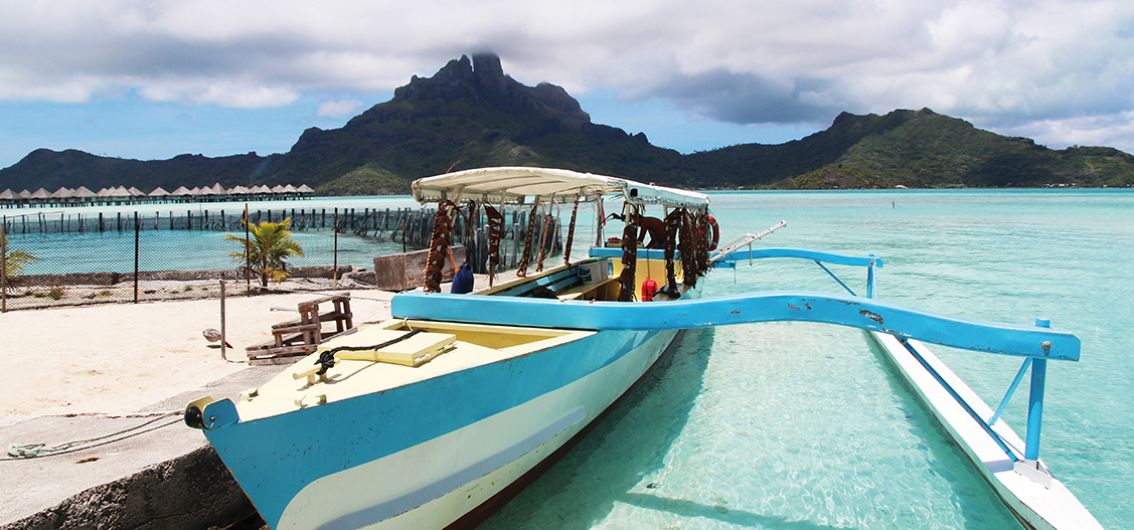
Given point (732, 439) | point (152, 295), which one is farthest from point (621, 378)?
point (152, 295)

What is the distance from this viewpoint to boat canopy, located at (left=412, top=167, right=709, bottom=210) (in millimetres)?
5926

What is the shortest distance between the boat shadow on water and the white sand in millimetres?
3719

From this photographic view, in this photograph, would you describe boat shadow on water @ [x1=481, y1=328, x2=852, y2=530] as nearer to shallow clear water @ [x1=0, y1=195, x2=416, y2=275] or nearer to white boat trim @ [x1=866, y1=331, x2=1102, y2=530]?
white boat trim @ [x1=866, y1=331, x2=1102, y2=530]

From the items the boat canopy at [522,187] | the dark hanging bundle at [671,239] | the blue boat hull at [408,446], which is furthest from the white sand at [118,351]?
the dark hanging bundle at [671,239]

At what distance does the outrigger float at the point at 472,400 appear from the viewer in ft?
11.3

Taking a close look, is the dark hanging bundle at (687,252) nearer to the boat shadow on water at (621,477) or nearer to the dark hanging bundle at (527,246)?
the boat shadow on water at (621,477)

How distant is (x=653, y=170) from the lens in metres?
131

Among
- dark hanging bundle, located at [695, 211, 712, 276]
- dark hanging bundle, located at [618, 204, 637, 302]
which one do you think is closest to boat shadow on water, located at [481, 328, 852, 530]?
dark hanging bundle, located at [618, 204, 637, 302]

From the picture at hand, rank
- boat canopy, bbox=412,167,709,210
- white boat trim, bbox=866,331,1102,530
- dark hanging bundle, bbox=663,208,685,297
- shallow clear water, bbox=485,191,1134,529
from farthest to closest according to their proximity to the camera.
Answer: dark hanging bundle, bbox=663,208,685,297, boat canopy, bbox=412,167,709,210, shallow clear water, bbox=485,191,1134,529, white boat trim, bbox=866,331,1102,530

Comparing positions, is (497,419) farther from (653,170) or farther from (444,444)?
(653,170)

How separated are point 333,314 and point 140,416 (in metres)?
3.68

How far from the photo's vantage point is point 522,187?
752 cm

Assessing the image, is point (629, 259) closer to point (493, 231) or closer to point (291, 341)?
point (493, 231)

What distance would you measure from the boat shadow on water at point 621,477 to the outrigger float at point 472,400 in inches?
13.4
